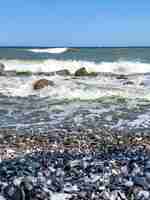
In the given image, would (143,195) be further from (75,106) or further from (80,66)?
(80,66)

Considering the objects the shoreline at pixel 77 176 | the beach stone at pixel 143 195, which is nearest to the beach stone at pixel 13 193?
the shoreline at pixel 77 176

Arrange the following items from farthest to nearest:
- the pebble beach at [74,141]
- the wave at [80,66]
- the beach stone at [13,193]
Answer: the wave at [80,66], the pebble beach at [74,141], the beach stone at [13,193]

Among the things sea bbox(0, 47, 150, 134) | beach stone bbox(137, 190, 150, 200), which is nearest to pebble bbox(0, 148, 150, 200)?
beach stone bbox(137, 190, 150, 200)

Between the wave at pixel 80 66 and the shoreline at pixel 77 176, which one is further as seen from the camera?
the wave at pixel 80 66

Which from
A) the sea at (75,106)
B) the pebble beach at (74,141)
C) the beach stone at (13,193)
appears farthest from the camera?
the sea at (75,106)

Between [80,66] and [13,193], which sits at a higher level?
[80,66]

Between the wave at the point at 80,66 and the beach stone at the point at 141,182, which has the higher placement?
the wave at the point at 80,66

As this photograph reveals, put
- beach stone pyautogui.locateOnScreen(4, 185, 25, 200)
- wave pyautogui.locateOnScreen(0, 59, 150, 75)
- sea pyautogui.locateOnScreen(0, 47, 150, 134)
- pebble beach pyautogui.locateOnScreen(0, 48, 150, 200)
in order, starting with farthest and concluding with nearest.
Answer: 1. wave pyautogui.locateOnScreen(0, 59, 150, 75)
2. sea pyautogui.locateOnScreen(0, 47, 150, 134)
3. pebble beach pyautogui.locateOnScreen(0, 48, 150, 200)
4. beach stone pyautogui.locateOnScreen(4, 185, 25, 200)

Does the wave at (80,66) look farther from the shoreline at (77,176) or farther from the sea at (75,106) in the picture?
the shoreline at (77,176)

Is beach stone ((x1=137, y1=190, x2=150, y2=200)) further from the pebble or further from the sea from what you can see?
the sea

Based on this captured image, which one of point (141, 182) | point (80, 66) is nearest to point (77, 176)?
point (141, 182)

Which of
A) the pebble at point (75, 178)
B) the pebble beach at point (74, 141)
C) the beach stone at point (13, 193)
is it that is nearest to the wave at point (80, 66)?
the pebble beach at point (74, 141)

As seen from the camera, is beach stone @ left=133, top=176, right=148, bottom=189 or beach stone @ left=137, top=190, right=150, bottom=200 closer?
beach stone @ left=137, top=190, right=150, bottom=200

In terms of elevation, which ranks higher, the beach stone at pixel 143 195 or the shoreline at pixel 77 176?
the shoreline at pixel 77 176
